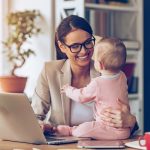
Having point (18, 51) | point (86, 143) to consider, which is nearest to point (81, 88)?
point (86, 143)

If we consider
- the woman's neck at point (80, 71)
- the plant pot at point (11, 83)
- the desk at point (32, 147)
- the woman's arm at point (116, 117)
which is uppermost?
the woman's neck at point (80, 71)

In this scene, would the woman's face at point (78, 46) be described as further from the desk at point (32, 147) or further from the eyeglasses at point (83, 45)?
the desk at point (32, 147)

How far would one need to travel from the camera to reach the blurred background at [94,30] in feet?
10.7

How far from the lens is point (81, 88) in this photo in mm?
1726

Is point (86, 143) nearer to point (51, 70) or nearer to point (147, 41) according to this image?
point (51, 70)

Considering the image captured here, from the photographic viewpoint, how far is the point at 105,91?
5.32 ft

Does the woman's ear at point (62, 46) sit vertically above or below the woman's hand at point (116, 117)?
above

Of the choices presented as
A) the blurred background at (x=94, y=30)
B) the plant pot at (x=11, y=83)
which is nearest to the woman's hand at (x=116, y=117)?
the plant pot at (x=11, y=83)

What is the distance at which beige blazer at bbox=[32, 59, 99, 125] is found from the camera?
5.92 ft

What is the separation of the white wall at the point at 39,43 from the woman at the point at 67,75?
1403 mm

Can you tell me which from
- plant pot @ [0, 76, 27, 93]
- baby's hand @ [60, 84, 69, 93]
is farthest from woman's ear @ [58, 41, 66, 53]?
plant pot @ [0, 76, 27, 93]

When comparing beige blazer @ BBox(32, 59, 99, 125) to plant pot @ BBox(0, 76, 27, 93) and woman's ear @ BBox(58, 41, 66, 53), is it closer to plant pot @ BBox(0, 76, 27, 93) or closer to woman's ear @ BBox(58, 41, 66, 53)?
woman's ear @ BBox(58, 41, 66, 53)

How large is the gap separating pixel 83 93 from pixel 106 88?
10cm

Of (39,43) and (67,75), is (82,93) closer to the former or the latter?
(67,75)
